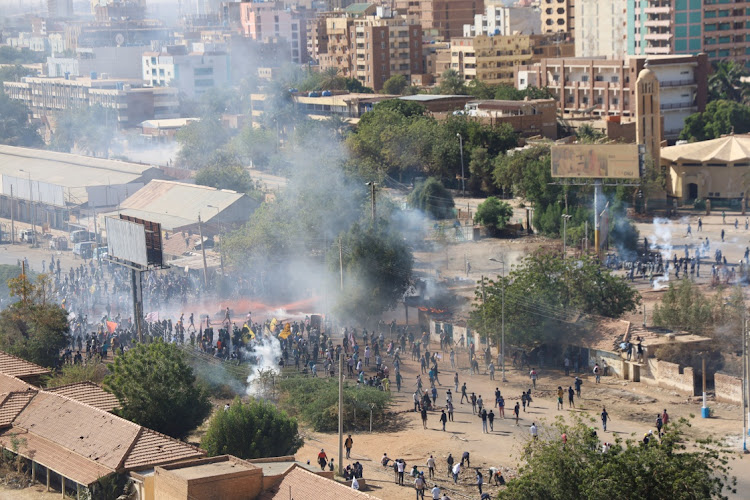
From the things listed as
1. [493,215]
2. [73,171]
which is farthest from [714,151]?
[73,171]

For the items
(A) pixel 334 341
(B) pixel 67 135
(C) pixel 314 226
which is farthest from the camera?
(B) pixel 67 135

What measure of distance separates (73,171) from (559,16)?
59.6m

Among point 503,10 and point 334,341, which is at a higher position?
point 503,10

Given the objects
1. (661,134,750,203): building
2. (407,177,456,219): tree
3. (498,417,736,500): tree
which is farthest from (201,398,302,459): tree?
(661,134,750,203): building

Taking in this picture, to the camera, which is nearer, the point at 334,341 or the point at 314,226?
the point at 334,341

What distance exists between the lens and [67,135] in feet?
388

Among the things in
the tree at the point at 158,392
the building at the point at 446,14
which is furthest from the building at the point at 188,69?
the tree at the point at 158,392

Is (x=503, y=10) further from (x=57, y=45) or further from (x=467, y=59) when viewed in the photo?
(x=57, y=45)

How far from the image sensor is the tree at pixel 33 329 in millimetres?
44000

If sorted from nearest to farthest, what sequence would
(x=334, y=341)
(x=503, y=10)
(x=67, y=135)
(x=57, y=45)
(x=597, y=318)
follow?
(x=597, y=318) → (x=334, y=341) → (x=67, y=135) → (x=503, y=10) → (x=57, y=45)

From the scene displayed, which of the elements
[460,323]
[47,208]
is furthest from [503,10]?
[460,323]

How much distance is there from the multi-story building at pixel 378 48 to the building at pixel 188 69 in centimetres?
1430

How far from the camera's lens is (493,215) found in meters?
67.2

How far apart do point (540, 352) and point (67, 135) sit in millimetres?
82146
